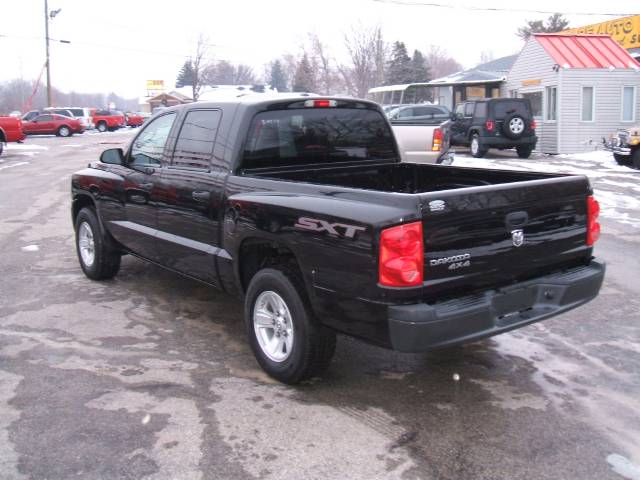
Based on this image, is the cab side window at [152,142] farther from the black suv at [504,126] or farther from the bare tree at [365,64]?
the bare tree at [365,64]

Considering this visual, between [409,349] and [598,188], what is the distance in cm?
1195

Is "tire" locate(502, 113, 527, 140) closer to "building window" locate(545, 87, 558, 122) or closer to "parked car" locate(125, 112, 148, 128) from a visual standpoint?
"building window" locate(545, 87, 558, 122)

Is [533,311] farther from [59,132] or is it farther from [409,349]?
[59,132]

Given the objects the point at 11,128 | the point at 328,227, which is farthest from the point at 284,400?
the point at 11,128

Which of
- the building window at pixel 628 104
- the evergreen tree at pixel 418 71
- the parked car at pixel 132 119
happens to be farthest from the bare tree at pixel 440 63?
the building window at pixel 628 104

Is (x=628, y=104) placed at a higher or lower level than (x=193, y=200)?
higher

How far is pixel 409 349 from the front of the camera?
11.4 feet

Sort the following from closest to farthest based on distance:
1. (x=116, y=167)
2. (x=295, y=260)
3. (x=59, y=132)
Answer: (x=295, y=260)
(x=116, y=167)
(x=59, y=132)

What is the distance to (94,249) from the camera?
6809 mm

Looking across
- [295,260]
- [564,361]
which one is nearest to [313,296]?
[295,260]

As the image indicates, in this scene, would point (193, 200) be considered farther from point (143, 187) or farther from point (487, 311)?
point (487, 311)

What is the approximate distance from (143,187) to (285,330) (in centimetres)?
222

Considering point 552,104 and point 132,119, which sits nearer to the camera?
point 552,104

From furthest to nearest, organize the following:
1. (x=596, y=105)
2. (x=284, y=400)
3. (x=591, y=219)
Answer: (x=596, y=105)
(x=591, y=219)
(x=284, y=400)
